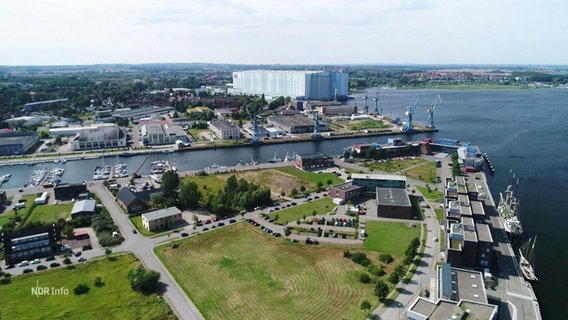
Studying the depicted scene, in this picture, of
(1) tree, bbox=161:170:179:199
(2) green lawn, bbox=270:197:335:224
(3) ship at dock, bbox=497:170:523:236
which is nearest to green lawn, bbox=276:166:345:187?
(2) green lawn, bbox=270:197:335:224

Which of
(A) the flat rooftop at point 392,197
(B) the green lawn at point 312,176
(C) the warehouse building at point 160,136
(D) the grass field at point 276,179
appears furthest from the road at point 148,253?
(C) the warehouse building at point 160,136

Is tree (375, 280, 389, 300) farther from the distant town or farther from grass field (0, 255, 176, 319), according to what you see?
grass field (0, 255, 176, 319)

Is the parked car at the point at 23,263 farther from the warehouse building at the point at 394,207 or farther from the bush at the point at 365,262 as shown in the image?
the warehouse building at the point at 394,207

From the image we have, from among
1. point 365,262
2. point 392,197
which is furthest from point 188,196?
point 392,197

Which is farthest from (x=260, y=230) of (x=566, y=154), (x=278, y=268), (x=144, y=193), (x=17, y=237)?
(x=566, y=154)

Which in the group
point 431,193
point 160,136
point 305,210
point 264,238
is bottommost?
point 264,238

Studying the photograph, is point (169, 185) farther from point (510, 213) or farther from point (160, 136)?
point (510, 213)

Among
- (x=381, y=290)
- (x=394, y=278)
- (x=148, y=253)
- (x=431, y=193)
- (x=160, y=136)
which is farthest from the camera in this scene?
(x=160, y=136)
